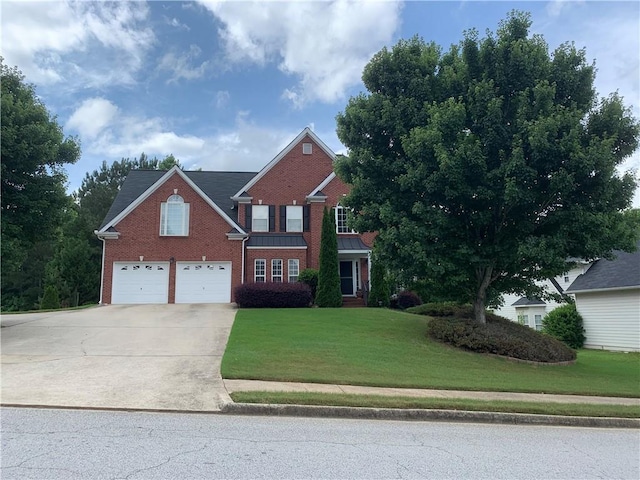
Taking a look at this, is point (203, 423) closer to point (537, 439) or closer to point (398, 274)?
point (537, 439)

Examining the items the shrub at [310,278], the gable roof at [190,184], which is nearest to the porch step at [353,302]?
the shrub at [310,278]

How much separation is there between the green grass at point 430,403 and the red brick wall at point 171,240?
59.1 feet

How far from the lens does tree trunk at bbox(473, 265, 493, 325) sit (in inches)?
618

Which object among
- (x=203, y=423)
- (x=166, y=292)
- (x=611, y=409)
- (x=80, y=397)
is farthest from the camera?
(x=166, y=292)

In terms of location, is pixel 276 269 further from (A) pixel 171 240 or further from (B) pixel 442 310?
Result: (B) pixel 442 310

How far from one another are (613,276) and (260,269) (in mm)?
18556

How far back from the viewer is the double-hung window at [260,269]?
2688cm

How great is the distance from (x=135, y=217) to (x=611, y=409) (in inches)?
926

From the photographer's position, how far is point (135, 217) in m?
26.2

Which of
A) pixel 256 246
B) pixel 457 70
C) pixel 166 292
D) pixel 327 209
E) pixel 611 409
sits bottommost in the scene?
pixel 611 409

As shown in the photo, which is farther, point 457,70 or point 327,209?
point 327,209

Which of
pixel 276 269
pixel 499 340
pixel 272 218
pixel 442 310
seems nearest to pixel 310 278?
pixel 276 269

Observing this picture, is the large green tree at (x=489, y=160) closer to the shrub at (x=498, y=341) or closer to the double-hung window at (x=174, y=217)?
the shrub at (x=498, y=341)

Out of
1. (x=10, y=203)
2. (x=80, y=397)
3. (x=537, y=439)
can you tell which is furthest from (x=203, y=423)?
(x=10, y=203)
